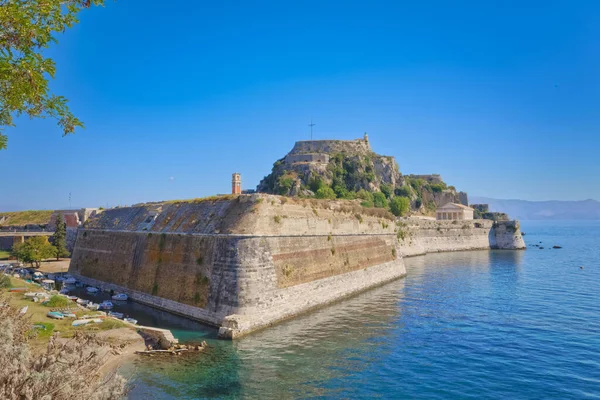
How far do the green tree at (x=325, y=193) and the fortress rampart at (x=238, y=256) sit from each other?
31652 millimetres

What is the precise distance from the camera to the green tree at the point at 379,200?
86.1m

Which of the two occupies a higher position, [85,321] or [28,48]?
[28,48]

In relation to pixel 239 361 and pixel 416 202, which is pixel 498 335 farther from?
pixel 416 202

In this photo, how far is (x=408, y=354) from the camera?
21.3 metres

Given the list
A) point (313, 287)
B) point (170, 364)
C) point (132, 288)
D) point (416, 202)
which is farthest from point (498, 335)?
point (416, 202)

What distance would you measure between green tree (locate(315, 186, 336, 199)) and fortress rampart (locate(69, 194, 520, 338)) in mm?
31652

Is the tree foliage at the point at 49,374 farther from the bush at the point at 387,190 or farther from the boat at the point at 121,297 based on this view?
the bush at the point at 387,190

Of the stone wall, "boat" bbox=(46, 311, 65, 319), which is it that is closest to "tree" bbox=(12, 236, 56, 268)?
"boat" bbox=(46, 311, 65, 319)

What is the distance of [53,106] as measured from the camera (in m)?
8.96

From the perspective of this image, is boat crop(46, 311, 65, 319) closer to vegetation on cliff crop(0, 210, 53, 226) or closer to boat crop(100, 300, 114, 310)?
boat crop(100, 300, 114, 310)

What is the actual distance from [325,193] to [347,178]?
48.4ft

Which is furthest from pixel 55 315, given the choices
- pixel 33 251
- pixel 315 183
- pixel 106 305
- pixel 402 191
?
pixel 402 191

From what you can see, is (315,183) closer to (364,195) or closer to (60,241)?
(364,195)

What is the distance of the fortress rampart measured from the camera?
25250 millimetres
